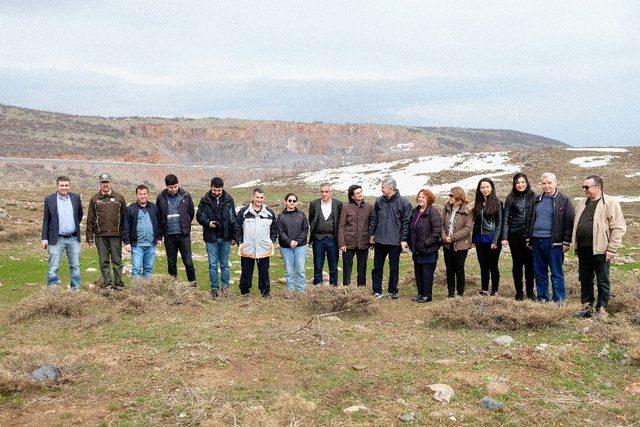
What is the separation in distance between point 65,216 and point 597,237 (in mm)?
8396

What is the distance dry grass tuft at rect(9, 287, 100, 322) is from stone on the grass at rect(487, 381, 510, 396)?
5.98m

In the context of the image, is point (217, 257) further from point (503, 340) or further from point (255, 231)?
point (503, 340)

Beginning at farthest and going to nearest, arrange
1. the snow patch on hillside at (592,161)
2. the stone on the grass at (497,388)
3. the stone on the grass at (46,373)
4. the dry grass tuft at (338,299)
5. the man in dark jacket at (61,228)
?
the snow patch on hillside at (592,161), the man in dark jacket at (61,228), the dry grass tuft at (338,299), the stone on the grass at (46,373), the stone on the grass at (497,388)

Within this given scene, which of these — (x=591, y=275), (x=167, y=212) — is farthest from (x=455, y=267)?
(x=167, y=212)

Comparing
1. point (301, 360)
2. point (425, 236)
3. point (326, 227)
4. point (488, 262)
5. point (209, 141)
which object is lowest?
point (301, 360)

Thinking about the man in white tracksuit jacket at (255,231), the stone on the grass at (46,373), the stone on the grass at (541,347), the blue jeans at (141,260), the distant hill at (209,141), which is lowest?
the stone on the grass at (541,347)

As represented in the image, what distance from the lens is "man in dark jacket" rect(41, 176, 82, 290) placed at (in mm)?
9242

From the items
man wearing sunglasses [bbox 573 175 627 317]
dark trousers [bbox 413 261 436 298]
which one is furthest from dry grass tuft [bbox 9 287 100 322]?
man wearing sunglasses [bbox 573 175 627 317]

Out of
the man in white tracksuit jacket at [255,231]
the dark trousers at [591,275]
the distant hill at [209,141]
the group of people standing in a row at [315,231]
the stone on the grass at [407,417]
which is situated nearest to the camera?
the stone on the grass at [407,417]

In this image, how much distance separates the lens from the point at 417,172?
4412 centimetres

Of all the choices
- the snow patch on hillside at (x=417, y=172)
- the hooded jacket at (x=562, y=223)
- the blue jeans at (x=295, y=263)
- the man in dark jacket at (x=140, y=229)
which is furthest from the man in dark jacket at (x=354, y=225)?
the snow patch on hillside at (x=417, y=172)

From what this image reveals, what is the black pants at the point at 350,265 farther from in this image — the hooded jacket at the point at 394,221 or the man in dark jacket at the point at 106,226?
the man in dark jacket at the point at 106,226

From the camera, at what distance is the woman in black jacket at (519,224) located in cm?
871

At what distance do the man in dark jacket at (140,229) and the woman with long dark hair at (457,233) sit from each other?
5048 mm
